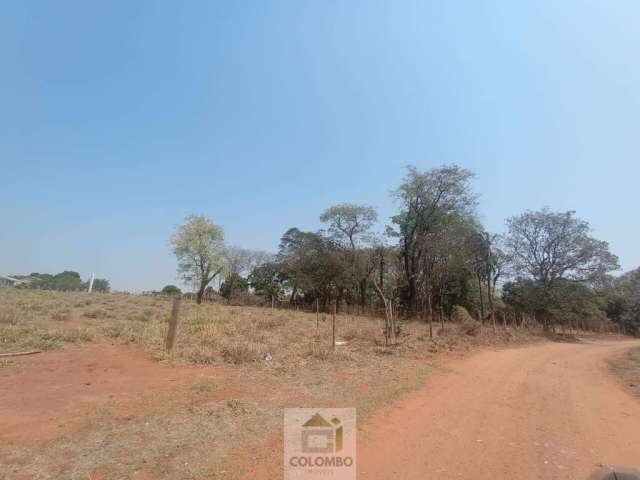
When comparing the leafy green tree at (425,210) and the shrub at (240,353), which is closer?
the shrub at (240,353)

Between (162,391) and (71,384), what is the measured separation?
1583mm

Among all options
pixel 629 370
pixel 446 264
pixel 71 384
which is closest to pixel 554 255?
pixel 446 264

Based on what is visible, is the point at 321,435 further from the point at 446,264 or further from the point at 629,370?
the point at 446,264

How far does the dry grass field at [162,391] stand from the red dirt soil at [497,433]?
63 cm

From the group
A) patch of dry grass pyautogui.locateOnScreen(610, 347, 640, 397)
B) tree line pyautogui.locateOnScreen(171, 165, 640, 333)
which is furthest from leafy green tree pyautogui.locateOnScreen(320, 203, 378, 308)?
patch of dry grass pyautogui.locateOnScreen(610, 347, 640, 397)

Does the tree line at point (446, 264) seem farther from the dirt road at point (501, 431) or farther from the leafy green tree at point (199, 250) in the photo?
the dirt road at point (501, 431)

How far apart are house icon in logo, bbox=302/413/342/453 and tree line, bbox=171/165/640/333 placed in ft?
68.6

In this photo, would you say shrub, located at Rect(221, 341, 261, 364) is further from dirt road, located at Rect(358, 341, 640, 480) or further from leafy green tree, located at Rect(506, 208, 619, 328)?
leafy green tree, located at Rect(506, 208, 619, 328)

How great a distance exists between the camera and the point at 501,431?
186 inches

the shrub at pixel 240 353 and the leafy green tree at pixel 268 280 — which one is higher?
the leafy green tree at pixel 268 280

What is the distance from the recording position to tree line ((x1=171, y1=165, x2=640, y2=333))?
2838cm

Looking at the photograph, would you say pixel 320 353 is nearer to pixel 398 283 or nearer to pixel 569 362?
pixel 569 362

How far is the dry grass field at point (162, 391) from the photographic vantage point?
3588 mm

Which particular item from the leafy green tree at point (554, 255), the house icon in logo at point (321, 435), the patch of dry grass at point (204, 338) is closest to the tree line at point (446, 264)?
the leafy green tree at point (554, 255)
